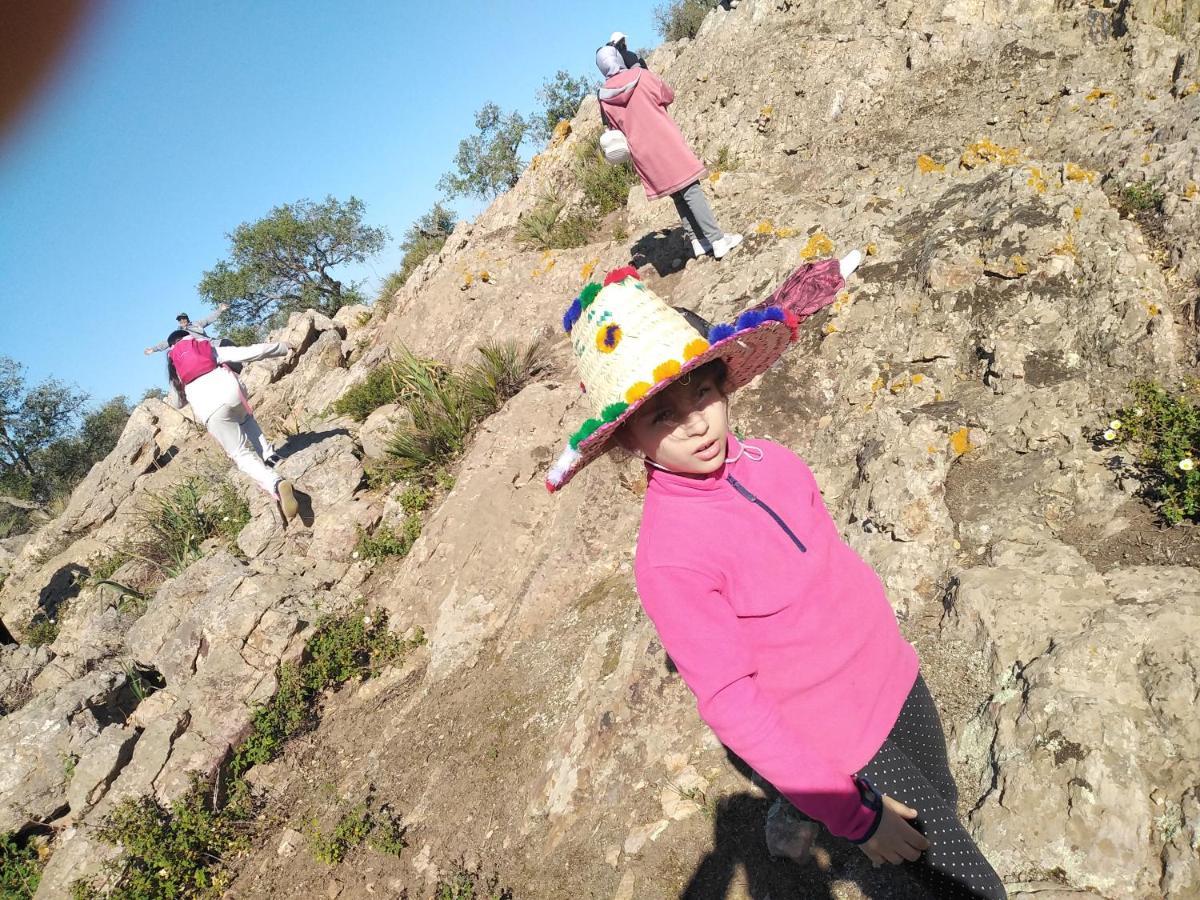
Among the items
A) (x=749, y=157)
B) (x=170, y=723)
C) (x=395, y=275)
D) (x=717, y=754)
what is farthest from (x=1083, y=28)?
(x=395, y=275)

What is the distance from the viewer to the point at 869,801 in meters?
1.55

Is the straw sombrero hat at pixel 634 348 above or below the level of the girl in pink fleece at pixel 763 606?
above

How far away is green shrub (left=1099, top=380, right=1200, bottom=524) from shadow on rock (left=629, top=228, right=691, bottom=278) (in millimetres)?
4594

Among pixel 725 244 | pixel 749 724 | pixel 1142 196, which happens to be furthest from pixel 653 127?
pixel 749 724

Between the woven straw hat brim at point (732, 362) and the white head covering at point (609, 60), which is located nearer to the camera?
the woven straw hat brim at point (732, 362)

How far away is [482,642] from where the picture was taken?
5051 millimetres

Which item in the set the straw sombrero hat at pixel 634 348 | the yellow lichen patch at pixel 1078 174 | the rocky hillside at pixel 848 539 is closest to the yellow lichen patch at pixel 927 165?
the rocky hillside at pixel 848 539

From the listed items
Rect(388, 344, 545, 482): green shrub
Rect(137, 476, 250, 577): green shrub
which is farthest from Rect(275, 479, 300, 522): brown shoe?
Rect(137, 476, 250, 577): green shrub

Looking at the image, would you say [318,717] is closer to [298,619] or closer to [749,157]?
[298,619]

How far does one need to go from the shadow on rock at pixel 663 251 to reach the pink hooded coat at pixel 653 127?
1077 millimetres

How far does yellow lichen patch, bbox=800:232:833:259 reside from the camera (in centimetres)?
544

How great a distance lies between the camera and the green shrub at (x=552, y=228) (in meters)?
9.09

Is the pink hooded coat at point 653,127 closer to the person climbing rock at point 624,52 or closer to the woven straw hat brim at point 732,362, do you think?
the person climbing rock at point 624,52

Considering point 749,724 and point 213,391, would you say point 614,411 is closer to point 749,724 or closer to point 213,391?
point 749,724
